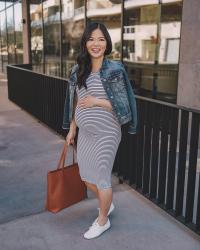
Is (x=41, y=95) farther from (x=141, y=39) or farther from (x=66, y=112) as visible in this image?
(x=66, y=112)

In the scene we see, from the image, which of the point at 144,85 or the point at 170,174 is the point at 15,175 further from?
the point at 144,85

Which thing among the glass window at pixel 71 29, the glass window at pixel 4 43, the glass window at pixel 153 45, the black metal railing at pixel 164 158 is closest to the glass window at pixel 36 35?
the glass window at pixel 71 29

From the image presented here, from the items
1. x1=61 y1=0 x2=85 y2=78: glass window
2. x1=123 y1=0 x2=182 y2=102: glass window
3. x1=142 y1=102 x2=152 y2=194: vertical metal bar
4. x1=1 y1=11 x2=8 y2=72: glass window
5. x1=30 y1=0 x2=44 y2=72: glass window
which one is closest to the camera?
x1=142 y1=102 x2=152 y2=194: vertical metal bar

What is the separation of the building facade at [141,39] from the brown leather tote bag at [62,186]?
4.05m

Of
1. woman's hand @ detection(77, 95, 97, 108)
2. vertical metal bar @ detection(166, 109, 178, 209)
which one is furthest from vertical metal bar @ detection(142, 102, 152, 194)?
woman's hand @ detection(77, 95, 97, 108)

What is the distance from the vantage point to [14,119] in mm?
8102

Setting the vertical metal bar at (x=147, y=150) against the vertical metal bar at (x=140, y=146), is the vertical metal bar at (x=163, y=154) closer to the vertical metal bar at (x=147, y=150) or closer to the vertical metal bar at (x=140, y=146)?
the vertical metal bar at (x=147, y=150)

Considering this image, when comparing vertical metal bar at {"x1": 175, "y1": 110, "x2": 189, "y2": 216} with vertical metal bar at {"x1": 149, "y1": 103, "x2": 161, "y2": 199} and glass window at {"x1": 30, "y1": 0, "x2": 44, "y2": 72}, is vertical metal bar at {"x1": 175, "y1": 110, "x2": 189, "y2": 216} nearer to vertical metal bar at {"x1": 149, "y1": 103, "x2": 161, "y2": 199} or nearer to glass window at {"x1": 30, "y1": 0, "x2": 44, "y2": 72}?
vertical metal bar at {"x1": 149, "y1": 103, "x2": 161, "y2": 199}

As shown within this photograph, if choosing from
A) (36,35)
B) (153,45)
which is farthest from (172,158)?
(36,35)

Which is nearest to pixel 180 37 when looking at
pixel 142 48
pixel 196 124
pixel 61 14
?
pixel 142 48

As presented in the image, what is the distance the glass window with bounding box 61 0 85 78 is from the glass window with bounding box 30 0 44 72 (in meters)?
2.71

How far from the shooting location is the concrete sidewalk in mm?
3016

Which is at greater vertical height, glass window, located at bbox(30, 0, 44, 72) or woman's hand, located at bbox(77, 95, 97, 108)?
glass window, located at bbox(30, 0, 44, 72)

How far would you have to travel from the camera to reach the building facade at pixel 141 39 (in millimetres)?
6969
